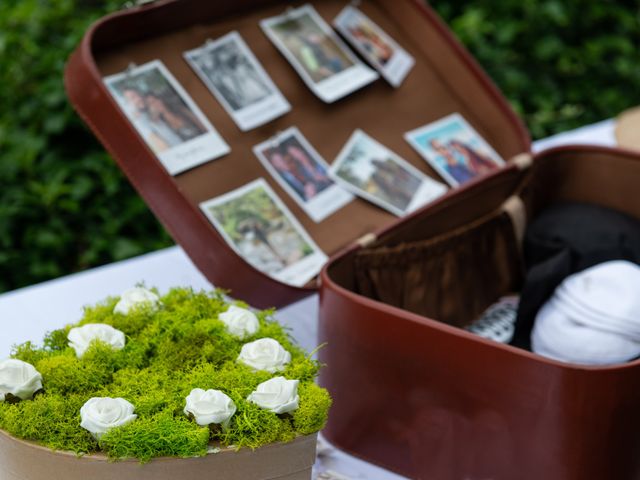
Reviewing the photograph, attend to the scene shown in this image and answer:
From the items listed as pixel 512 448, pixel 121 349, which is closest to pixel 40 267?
pixel 121 349

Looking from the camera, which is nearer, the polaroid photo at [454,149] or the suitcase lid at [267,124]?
the suitcase lid at [267,124]

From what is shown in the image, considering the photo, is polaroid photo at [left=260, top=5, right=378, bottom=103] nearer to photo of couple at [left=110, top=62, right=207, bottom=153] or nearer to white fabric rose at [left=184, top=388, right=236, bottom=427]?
photo of couple at [left=110, top=62, right=207, bottom=153]

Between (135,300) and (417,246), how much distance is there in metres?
0.46

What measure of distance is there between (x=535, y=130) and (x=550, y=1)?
0.36 meters

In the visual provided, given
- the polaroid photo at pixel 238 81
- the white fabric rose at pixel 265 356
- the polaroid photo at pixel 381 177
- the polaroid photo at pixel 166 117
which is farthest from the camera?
the polaroid photo at pixel 381 177

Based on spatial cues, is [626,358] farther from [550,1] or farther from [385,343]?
[550,1]

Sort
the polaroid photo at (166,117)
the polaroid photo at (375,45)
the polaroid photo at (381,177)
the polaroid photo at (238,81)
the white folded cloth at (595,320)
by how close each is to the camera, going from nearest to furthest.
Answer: the white folded cloth at (595,320) → the polaroid photo at (166,117) → the polaroid photo at (238,81) → the polaroid photo at (381,177) → the polaroid photo at (375,45)

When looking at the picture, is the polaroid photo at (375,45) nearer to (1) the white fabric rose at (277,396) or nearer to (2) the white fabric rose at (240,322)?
(2) the white fabric rose at (240,322)

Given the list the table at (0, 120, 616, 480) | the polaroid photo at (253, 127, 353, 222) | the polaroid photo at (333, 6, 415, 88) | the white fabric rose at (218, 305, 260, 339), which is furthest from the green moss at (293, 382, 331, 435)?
Result: the polaroid photo at (333, 6, 415, 88)

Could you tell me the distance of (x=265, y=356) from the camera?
0.87 metres

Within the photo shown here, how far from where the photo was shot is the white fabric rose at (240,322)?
36.3 inches

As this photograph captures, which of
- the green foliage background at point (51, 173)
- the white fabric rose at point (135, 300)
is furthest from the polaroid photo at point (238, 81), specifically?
the green foliage background at point (51, 173)

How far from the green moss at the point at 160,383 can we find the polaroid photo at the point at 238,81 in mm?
473

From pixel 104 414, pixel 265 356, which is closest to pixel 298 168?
pixel 265 356
